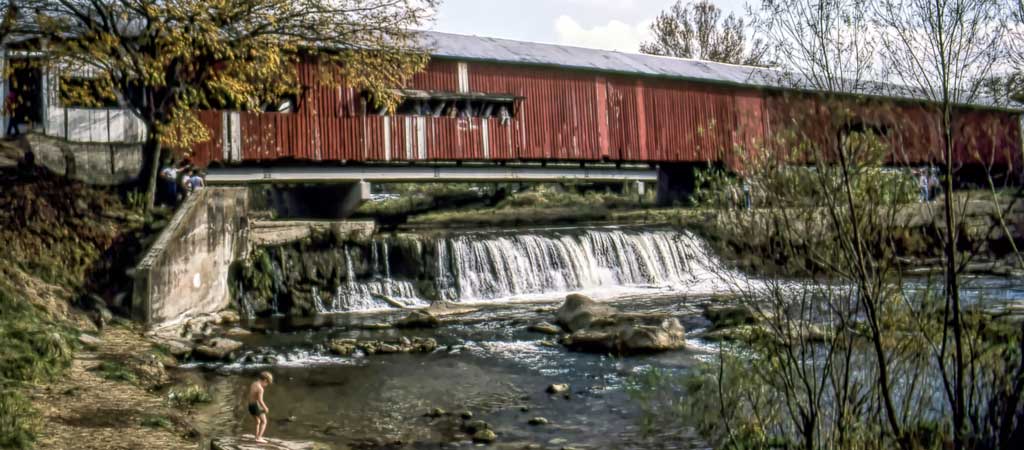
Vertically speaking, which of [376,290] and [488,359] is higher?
[376,290]

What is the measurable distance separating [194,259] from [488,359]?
5314mm

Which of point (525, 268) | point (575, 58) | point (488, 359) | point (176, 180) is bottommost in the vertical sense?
point (488, 359)

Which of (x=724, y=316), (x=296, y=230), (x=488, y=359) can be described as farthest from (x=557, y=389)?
(x=296, y=230)

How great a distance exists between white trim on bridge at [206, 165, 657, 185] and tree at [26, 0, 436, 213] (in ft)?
8.87

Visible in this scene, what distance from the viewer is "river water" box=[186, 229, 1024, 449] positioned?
7.74m

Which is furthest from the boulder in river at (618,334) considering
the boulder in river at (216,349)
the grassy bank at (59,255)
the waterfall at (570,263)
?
the grassy bank at (59,255)

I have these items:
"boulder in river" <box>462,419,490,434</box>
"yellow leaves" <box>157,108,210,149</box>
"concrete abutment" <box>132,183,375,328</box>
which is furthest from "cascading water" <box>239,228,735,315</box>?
"boulder in river" <box>462,419,490,434</box>

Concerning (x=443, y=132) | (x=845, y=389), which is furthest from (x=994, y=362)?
(x=443, y=132)

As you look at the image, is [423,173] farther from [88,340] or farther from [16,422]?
[16,422]

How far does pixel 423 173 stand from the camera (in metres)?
21.7

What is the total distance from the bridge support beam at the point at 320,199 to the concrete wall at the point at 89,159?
239 inches

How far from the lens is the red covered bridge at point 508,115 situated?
19.5 metres

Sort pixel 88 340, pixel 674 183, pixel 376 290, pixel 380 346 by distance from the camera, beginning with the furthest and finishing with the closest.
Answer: pixel 674 183, pixel 376 290, pixel 380 346, pixel 88 340

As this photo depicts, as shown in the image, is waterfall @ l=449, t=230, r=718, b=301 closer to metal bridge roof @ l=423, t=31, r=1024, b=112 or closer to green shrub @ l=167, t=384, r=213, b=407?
metal bridge roof @ l=423, t=31, r=1024, b=112
